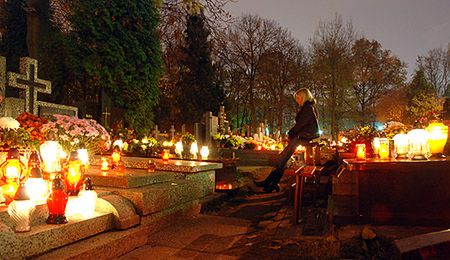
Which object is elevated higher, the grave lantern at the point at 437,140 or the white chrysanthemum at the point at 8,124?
the white chrysanthemum at the point at 8,124

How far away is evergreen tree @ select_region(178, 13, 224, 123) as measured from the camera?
36.6 m

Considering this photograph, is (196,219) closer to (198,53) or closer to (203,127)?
(203,127)

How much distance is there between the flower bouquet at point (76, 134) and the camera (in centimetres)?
776

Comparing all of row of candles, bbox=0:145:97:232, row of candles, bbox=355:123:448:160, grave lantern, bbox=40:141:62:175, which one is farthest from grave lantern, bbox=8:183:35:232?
row of candles, bbox=355:123:448:160

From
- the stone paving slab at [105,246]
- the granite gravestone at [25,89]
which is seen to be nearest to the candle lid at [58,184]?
the stone paving slab at [105,246]

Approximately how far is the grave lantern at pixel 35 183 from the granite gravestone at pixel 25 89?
4.18 m

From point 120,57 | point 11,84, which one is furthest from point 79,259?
point 120,57

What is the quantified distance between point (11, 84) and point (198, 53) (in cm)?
2989

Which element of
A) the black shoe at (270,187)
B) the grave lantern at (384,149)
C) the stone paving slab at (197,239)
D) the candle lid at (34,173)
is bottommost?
the stone paving slab at (197,239)

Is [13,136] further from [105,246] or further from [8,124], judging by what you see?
[105,246]

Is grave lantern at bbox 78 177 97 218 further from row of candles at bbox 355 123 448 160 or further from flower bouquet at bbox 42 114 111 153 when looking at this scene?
row of candles at bbox 355 123 448 160

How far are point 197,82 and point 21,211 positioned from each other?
34.1 m

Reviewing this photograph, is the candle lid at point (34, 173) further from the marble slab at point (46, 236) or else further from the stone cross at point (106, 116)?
the stone cross at point (106, 116)

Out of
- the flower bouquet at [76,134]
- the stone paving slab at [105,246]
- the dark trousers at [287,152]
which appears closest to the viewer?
the stone paving slab at [105,246]
